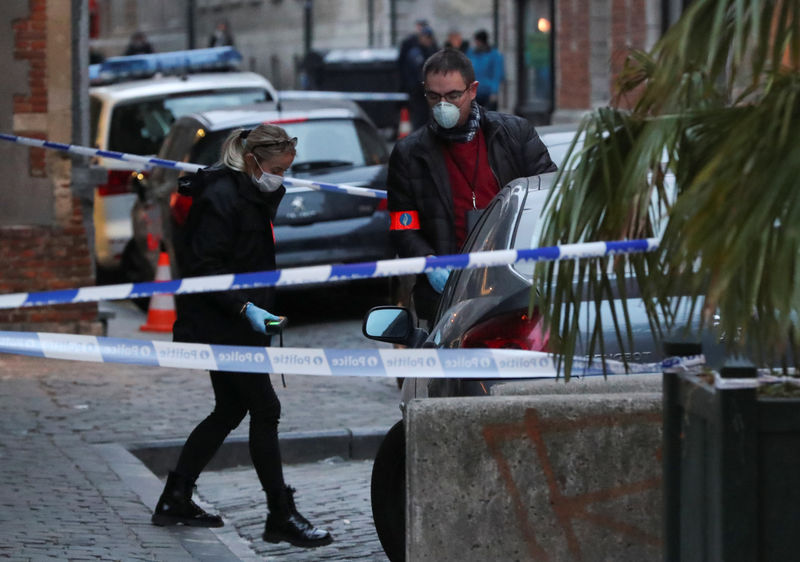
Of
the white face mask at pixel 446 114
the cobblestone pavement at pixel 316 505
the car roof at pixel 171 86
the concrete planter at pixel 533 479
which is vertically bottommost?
the cobblestone pavement at pixel 316 505

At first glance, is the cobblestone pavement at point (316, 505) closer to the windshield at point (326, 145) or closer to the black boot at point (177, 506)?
the black boot at point (177, 506)

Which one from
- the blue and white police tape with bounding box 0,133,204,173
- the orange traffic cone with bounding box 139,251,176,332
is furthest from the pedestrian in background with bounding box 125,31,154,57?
the blue and white police tape with bounding box 0,133,204,173

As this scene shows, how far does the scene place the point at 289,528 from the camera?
6.37 m

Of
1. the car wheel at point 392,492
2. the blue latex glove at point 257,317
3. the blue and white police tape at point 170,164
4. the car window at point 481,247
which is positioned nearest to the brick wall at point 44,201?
the blue and white police tape at point 170,164

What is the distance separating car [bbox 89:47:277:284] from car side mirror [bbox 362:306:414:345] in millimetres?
8599

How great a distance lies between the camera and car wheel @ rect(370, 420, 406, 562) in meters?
5.50

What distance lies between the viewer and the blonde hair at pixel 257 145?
6.27 metres

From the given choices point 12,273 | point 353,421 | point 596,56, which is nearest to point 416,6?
point 596,56

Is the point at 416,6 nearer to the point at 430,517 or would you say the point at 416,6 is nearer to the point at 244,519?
the point at 244,519

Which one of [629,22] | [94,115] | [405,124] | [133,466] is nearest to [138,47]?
[405,124]

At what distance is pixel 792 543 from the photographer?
3.30 metres

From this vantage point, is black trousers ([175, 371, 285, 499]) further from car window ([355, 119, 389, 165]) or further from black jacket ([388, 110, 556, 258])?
car window ([355, 119, 389, 165])

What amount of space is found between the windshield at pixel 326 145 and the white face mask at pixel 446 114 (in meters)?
5.69

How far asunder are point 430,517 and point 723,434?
1.41 m
